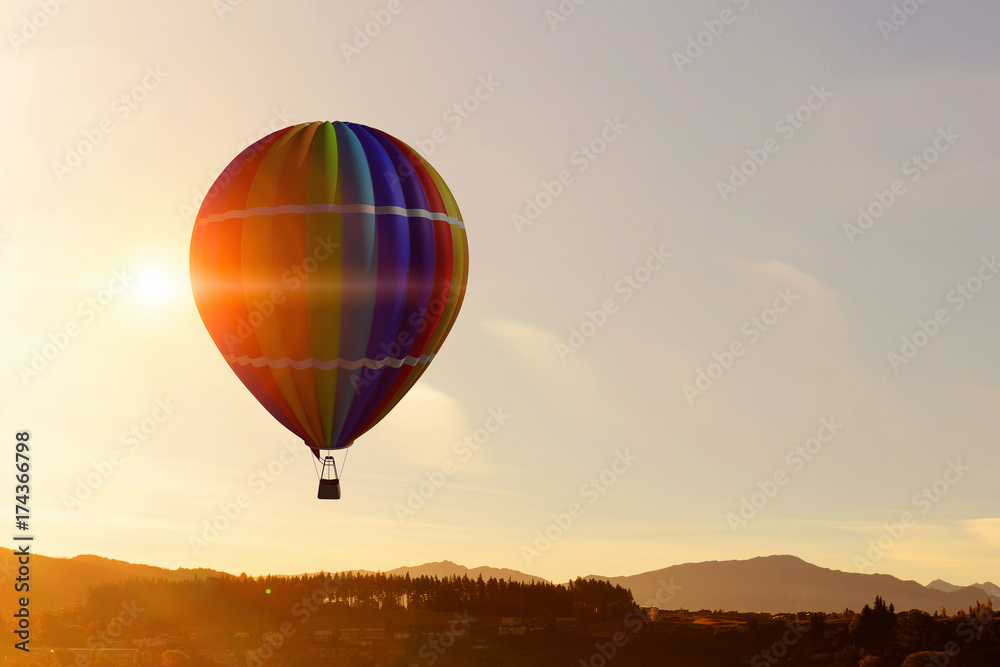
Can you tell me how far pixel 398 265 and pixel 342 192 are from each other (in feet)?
9.53

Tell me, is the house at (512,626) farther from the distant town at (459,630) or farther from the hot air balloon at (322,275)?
the hot air balloon at (322,275)

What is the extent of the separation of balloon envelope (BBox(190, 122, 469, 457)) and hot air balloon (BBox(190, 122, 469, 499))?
43 mm

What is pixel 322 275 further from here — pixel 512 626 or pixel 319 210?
pixel 512 626

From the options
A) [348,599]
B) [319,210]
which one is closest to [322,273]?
[319,210]

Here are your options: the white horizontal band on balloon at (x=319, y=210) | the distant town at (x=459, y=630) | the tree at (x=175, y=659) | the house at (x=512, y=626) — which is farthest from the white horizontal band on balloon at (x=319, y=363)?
the tree at (x=175, y=659)

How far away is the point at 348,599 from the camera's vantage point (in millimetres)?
149625

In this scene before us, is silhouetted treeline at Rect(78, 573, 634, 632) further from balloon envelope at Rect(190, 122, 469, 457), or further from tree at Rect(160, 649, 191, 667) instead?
balloon envelope at Rect(190, 122, 469, 457)

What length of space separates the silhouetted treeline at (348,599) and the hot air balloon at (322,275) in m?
102

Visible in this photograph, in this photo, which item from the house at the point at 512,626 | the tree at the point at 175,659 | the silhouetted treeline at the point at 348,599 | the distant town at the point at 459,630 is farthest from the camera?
the silhouetted treeline at the point at 348,599

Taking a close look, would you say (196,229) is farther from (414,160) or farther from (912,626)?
(912,626)

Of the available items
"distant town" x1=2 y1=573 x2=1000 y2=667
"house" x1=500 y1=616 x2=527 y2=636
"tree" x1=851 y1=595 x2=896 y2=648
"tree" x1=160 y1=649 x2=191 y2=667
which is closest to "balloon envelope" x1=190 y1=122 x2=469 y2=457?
"distant town" x1=2 y1=573 x2=1000 y2=667

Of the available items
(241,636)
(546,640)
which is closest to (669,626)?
(546,640)

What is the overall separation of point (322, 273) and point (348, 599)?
4918 inches

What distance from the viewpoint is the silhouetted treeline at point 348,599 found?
138m
